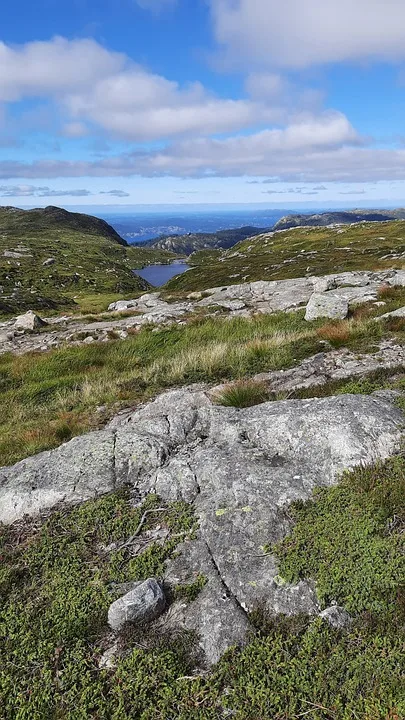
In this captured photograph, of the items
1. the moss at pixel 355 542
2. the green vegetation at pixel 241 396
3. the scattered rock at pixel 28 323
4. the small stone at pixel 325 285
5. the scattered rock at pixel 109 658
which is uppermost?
the small stone at pixel 325 285

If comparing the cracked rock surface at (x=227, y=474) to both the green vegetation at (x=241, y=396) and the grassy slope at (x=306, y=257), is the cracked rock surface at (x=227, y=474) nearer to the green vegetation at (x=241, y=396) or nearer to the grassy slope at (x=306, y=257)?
the green vegetation at (x=241, y=396)

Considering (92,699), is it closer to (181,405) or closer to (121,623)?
(121,623)

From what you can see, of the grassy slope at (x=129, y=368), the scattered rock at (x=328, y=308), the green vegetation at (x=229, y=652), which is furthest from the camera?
the scattered rock at (x=328, y=308)

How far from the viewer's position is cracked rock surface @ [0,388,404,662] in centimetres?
514

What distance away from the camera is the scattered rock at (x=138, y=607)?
16.3 ft

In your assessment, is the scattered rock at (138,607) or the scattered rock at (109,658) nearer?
the scattered rock at (109,658)

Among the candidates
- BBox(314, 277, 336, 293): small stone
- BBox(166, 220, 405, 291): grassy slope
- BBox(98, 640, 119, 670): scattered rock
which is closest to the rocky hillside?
BBox(98, 640, 119, 670): scattered rock

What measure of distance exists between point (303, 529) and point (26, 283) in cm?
14874

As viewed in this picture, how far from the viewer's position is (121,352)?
18047mm

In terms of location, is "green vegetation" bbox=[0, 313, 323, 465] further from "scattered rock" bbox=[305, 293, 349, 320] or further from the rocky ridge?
the rocky ridge

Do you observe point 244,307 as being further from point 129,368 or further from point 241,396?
point 241,396

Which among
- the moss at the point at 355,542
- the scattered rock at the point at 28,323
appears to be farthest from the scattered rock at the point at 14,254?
the moss at the point at 355,542

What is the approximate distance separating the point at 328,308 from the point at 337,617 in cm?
1656

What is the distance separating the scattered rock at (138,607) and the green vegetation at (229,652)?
15 cm
